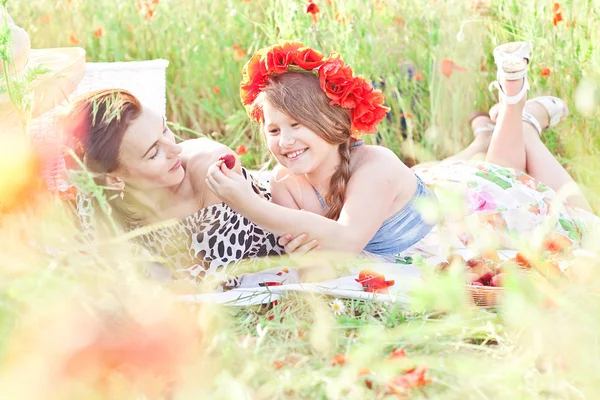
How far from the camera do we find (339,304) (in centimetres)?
223

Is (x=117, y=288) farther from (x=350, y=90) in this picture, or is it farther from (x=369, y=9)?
(x=369, y=9)

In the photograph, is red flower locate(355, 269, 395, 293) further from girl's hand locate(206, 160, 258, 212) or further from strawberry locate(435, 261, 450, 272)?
girl's hand locate(206, 160, 258, 212)

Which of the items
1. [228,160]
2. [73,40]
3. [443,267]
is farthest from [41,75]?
[73,40]

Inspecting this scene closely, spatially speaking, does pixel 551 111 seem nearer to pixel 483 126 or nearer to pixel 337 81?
pixel 483 126

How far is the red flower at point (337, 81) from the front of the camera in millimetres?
2566

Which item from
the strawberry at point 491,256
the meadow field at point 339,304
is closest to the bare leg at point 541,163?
the meadow field at point 339,304

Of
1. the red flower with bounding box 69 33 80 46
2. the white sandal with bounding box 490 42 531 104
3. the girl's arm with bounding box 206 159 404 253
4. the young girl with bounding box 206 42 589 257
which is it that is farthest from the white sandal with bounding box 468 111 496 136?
the red flower with bounding box 69 33 80 46

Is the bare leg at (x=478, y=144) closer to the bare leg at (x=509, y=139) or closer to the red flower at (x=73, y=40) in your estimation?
the bare leg at (x=509, y=139)

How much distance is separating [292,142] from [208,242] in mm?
444

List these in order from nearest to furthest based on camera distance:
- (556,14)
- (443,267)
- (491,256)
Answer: (443,267) < (491,256) < (556,14)

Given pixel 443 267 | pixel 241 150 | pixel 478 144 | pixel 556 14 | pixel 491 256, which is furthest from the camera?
pixel 241 150

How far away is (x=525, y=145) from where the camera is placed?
11.3 feet

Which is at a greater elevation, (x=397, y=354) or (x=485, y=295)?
(x=397, y=354)

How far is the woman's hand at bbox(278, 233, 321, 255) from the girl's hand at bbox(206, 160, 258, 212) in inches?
7.0
